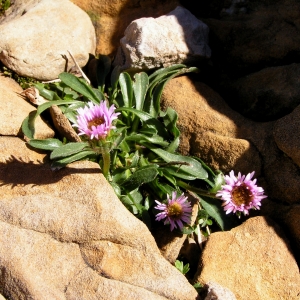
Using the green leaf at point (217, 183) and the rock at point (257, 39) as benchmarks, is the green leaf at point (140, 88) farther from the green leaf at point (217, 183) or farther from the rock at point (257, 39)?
the green leaf at point (217, 183)

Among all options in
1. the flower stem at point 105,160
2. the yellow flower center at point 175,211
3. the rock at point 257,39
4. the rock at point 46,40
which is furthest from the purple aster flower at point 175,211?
the rock at point 46,40

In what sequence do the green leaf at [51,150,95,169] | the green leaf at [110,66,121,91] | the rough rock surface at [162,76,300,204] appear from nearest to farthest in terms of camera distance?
the green leaf at [51,150,95,169], the rough rock surface at [162,76,300,204], the green leaf at [110,66,121,91]

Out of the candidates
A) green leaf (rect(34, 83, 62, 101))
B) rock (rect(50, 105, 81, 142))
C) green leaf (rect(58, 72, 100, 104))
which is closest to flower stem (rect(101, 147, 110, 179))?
rock (rect(50, 105, 81, 142))

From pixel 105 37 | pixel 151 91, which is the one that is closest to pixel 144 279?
pixel 151 91

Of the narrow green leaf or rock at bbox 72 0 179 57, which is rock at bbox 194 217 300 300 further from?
rock at bbox 72 0 179 57

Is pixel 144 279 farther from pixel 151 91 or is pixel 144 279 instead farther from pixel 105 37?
pixel 105 37

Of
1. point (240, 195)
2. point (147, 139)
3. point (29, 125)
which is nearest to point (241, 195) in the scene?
point (240, 195)
